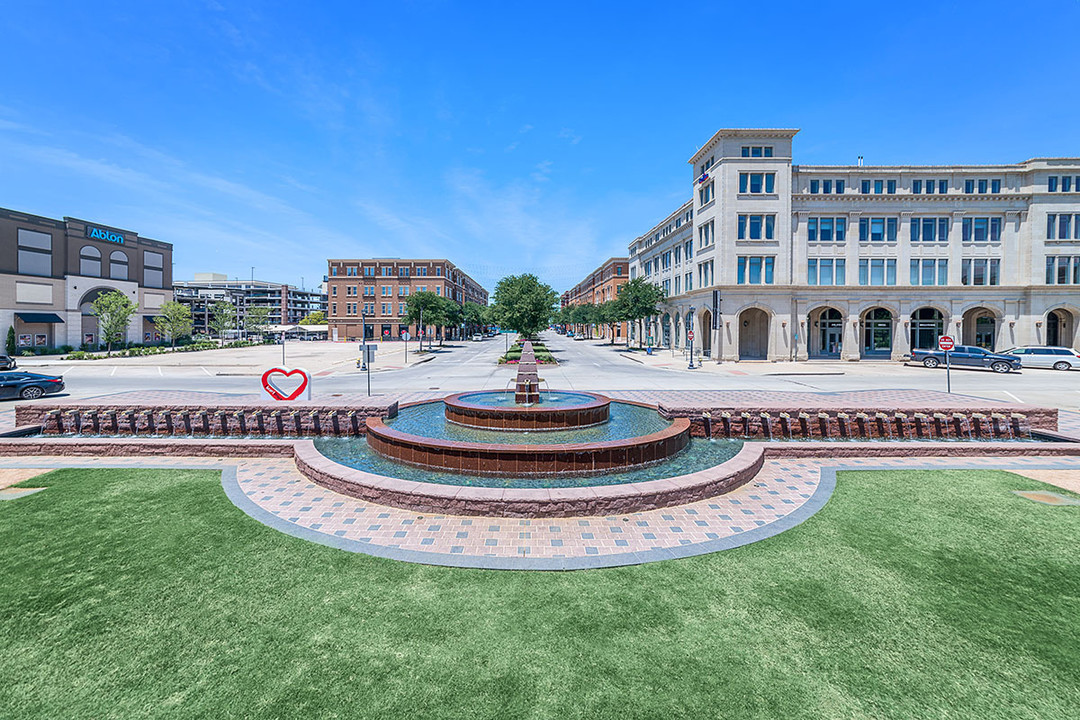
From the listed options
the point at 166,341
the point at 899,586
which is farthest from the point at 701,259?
the point at 166,341

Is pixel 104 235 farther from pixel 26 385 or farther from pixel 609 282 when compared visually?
pixel 609 282

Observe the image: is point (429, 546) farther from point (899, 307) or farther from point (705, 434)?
point (899, 307)

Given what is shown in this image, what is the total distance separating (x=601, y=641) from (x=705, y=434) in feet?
31.4

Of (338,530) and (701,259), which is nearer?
(338,530)

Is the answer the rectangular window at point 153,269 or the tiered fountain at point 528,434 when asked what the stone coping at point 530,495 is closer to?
the tiered fountain at point 528,434

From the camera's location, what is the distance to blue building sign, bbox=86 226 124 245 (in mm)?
58875

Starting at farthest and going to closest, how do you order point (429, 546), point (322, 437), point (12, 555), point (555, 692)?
point (322, 437) → point (429, 546) → point (12, 555) → point (555, 692)

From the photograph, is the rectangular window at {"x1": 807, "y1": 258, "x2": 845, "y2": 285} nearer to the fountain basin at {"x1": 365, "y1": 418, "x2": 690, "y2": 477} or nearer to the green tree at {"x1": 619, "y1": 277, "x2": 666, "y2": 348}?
the green tree at {"x1": 619, "y1": 277, "x2": 666, "y2": 348}

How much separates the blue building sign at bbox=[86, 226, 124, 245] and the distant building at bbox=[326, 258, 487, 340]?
34.6 m

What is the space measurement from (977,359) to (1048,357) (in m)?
5.35

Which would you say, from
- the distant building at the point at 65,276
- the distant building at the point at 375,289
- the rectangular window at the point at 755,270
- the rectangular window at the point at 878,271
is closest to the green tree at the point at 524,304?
the rectangular window at the point at 755,270

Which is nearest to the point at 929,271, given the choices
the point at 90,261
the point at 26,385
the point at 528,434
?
the point at 528,434

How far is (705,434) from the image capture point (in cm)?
1318

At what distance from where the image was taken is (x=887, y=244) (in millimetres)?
41906
